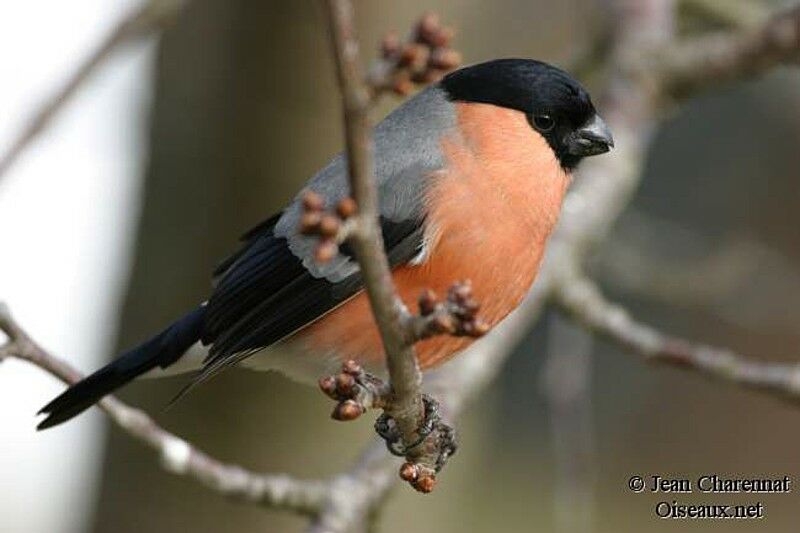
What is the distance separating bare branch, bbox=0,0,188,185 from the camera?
2.67m

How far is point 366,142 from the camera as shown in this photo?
164 centimetres

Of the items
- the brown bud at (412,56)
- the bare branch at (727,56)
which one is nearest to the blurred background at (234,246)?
the bare branch at (727,56)

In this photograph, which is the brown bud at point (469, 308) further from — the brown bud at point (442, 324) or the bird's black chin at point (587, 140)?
the bird's black chin at point (587, 140)

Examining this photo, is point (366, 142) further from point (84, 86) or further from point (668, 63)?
point (668, 63)

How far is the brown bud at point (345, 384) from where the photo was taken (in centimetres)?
213

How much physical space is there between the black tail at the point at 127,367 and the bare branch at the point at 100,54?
739 mm

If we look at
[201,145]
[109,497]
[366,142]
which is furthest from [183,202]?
[366,142]

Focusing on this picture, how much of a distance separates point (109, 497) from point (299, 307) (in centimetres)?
201

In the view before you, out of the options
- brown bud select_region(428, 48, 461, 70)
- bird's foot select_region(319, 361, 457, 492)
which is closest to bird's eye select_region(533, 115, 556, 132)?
bird's foot select_region(319, 361, 457, 492)

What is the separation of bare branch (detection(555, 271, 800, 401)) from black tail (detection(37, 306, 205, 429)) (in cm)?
125

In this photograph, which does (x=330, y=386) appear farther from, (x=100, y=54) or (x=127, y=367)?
(x=127, y=367)

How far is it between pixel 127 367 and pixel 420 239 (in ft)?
3.05

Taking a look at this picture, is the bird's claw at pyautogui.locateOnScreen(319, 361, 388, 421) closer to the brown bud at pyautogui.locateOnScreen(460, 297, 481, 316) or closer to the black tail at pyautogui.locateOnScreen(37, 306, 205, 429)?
the brown bud at pyautogui.locateOnScreen(460, 297, 481, 316)

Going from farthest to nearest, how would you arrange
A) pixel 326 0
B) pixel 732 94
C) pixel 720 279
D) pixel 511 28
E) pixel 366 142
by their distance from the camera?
pixel 732 94 < pixel 511 28 < pixel 720 279 < pixel 366 142 < pixel 326 0
